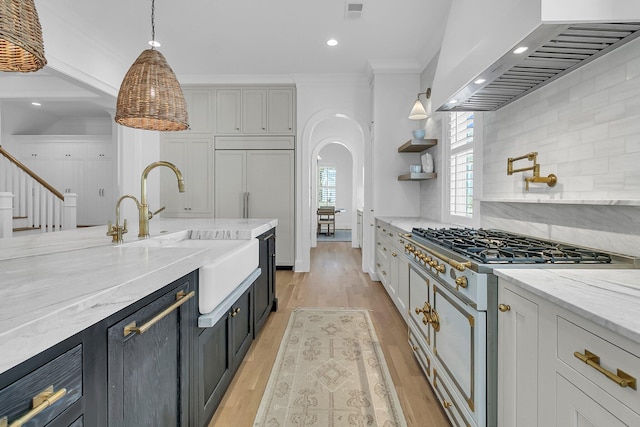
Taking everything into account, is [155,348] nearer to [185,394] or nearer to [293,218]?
[185,394]

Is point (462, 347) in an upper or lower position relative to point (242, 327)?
upper

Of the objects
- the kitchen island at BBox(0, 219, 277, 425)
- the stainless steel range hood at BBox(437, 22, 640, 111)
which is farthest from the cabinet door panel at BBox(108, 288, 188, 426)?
the stainless steel range hood at BBox(437, 22, 640, 111)

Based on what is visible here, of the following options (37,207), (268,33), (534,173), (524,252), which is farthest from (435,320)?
(37,207)

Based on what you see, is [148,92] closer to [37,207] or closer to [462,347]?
[462,347]

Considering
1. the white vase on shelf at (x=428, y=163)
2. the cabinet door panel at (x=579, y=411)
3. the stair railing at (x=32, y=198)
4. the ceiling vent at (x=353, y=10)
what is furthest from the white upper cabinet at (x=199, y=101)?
the cabinet door panel at (x=579, y=411)

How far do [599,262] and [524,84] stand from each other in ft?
3.65

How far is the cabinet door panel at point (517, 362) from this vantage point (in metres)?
1.02

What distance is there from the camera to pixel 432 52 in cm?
390

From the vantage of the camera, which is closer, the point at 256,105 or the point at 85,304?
the point at 85,304

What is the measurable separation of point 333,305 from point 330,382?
1478 millimetres

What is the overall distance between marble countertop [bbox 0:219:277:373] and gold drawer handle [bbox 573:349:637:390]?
1124 millimetres

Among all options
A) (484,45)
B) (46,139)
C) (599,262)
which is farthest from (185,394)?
(46,139)

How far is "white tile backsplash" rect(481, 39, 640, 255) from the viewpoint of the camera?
1.36 m

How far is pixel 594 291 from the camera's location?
937 millimetres
